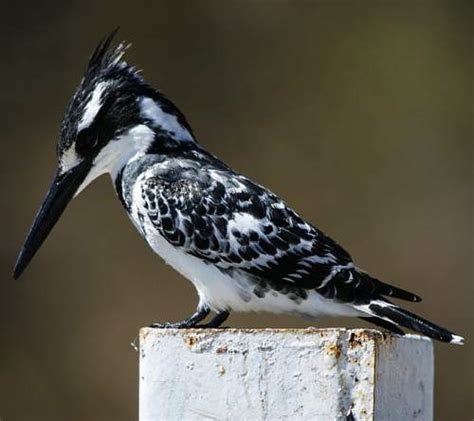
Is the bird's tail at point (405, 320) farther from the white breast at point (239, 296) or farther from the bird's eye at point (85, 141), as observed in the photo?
the bird's eye at point (85, 141)

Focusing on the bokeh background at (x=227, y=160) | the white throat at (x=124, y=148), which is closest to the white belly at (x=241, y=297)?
the white throat at (x=124, y=148)

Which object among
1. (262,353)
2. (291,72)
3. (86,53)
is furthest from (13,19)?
(262,353)

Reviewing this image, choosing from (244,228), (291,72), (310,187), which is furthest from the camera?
(291,72)

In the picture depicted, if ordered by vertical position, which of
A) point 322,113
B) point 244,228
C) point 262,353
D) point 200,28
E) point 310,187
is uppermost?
point 200,28

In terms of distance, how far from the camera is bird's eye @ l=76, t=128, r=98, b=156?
142 inches

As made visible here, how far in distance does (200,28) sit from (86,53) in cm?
65

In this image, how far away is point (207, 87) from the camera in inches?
292

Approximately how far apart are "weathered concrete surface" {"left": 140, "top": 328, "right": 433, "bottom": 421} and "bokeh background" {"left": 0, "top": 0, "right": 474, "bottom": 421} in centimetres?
407

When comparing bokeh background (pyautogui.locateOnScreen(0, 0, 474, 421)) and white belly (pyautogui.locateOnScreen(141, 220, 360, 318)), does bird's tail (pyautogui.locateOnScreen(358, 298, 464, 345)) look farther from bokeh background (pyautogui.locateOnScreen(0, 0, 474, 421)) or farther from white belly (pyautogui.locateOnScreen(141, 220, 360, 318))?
bokeh background (pyautogui.locateOnScreen(0, 0, 474, 421))

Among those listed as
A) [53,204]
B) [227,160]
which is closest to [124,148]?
[53,204]

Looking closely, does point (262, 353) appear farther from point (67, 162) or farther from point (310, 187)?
point (310, 187)

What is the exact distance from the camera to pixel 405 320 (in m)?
3.21

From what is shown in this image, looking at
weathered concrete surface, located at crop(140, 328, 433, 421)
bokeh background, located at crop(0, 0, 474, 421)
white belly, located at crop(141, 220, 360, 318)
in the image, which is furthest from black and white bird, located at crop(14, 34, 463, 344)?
bokeh background, located at crop(0, 0, 474, 421)

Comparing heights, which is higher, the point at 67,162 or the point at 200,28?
the point at 200,28
